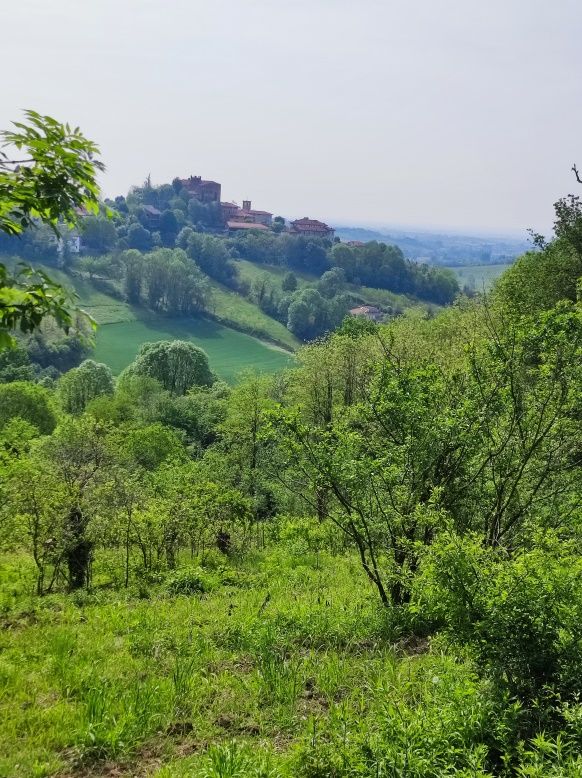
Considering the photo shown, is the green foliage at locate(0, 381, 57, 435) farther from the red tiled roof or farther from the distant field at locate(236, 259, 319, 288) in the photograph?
the distant field at locate(236, 259, 319, 288)

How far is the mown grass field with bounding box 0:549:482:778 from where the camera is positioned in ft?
17.2

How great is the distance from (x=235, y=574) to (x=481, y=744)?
32.5ft

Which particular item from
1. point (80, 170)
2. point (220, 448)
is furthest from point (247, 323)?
point (80, 170)

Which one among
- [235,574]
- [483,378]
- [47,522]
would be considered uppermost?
[483,378]

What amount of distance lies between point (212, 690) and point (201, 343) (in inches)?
4368

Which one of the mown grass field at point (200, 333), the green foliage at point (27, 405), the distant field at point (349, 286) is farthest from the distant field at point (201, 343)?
the green foliage at point (27, 405)

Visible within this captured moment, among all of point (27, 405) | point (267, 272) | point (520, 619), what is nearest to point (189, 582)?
point (520, 619)

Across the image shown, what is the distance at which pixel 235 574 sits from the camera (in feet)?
45.8

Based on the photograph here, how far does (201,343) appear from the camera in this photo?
380 ft

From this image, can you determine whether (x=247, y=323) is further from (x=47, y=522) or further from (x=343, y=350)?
(x=47, y=522)

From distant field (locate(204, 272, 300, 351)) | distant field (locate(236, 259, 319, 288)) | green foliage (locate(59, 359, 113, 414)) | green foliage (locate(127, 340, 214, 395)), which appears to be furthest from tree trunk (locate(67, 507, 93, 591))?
distant field (locate(236, 259, 319, 288))

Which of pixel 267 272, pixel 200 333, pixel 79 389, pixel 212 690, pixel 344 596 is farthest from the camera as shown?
pixel 267 272

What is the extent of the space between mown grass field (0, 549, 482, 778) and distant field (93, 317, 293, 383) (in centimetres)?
8710

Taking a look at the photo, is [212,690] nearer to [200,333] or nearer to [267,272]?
[200,333]
